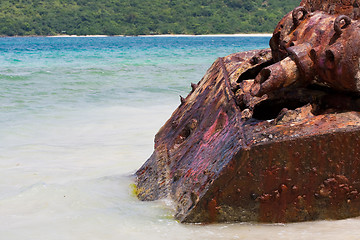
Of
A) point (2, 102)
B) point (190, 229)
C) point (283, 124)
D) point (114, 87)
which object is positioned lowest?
point (114, 87)

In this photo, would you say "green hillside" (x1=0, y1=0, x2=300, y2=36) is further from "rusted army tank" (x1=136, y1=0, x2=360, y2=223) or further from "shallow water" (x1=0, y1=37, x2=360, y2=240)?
"rusted army tank" (x1=136, y1=0, x2=360, y2=223)

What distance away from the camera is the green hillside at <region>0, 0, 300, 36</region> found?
80812 mm

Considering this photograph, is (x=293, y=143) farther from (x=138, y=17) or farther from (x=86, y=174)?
(x=138, y=17)

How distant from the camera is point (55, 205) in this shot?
256cm

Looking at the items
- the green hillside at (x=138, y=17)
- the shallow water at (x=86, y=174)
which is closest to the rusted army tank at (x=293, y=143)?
the shallow water at (x=86, y=174)

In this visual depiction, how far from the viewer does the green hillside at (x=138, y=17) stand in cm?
8081

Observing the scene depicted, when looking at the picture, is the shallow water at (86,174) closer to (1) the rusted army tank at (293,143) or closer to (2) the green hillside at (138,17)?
(1) the rusted army tank at (293,143)

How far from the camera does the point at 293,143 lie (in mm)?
1850

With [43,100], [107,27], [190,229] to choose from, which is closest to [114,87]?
[43,100]

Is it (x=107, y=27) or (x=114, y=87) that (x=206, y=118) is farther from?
(x=107, y=27)

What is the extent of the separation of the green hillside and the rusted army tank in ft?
258

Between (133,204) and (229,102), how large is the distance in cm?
69

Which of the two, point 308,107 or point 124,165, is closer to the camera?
point 308,107

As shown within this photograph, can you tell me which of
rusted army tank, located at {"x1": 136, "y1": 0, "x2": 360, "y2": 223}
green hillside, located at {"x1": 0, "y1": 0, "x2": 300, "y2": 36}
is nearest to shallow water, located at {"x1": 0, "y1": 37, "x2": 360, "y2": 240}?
rusted army tank, located at {"x1": 136, "y1": 0, "x2": 360, "y2": 223}
